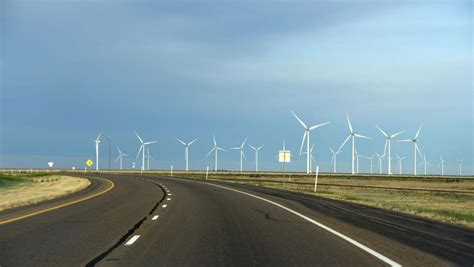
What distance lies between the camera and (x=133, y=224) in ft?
55.4

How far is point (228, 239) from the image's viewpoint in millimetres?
13516

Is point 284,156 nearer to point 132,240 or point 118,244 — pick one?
point 132,240

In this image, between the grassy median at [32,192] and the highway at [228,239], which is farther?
the grassy median at [32,192]

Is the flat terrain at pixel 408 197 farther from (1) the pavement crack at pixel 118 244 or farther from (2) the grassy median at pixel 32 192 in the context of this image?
(2) the grassy median at pixel 32 192

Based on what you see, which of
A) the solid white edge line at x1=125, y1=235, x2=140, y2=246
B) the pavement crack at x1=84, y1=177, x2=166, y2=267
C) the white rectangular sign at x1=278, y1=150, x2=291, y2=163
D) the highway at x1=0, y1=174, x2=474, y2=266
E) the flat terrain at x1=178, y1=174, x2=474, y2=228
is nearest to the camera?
the pavement crack at x1=84, y1=177, x2=166, y2=267

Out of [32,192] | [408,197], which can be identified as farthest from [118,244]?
[408,197]

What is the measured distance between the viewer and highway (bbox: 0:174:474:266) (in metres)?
10.7

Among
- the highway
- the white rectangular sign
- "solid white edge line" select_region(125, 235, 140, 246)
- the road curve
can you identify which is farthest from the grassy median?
the white rectangular sign

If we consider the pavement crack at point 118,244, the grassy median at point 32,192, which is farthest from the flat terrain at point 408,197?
the grassy median at point 32,192

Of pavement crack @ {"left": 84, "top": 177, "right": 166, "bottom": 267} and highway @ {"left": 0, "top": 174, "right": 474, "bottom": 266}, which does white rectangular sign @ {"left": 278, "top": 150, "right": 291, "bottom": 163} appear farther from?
pavement crack @ {"left": 84, "top": 177, "right": 166, "bottom": 267}

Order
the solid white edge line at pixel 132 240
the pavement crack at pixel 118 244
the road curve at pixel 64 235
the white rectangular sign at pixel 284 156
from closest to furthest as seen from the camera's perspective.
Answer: the pavement crack at pixel 118 244 → the road curve at pixel 64 235 → the solid white edge line at pixel 132 240 → the white rectangular sign at pixel 284 156

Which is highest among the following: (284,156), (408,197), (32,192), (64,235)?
(284,156)

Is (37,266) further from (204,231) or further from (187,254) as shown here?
(204,231)

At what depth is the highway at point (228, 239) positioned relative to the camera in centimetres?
1066
